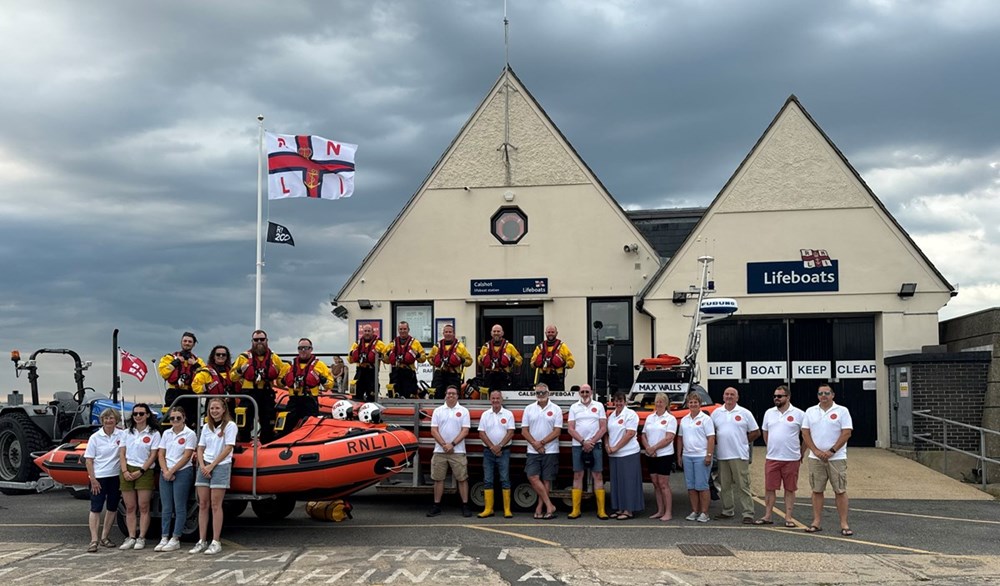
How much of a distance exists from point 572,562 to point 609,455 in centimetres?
306

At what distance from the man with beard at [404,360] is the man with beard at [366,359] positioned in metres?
0.16

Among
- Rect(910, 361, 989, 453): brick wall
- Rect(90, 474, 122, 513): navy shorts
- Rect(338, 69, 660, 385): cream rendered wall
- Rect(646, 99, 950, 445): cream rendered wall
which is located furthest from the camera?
Rect(338, 69, 660, 385): cream rendered wall

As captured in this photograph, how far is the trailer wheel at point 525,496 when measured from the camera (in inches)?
489

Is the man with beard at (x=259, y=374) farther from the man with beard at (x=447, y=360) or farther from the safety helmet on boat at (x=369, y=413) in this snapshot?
the man with beard at (x=447, y=360)

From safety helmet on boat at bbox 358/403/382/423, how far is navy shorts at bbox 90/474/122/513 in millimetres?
2785

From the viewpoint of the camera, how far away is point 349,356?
1416 cm

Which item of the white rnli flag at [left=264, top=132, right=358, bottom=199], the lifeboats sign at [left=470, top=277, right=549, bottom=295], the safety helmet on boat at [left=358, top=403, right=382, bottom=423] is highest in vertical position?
the white rnli flag at [left=264, top=132, right=358, bottom=199]

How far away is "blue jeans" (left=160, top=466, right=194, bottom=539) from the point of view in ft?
32.8

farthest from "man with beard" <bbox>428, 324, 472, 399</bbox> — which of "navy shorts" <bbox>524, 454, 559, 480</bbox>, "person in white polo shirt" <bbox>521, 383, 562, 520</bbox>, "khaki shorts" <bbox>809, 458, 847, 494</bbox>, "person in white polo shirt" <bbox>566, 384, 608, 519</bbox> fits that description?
"khaki shorts" <bbox>809, 458, 847, 494</bbox>

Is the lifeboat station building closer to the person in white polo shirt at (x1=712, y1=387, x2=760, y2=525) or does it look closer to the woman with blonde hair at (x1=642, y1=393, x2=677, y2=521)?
the person in white polo shirt at (x1=712, y1=387, x2=760, y2=525)

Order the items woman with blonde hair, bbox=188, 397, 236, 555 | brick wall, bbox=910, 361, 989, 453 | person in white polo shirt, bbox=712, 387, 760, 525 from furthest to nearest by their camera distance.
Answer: brick wall, bbox=910, 361, 989, 453 → person in white polo shirt, bbox=712, 387, 760, 525 → woman with blonde hair, bbox=188, 397, 236, 555

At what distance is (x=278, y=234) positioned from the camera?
1966 centimetres

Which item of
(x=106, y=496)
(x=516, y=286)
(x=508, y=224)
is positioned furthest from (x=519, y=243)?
(x=106, y=496)

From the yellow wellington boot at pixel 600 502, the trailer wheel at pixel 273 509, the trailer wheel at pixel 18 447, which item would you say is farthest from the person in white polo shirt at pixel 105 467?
the yellow wellington boot at pixel 600 502
